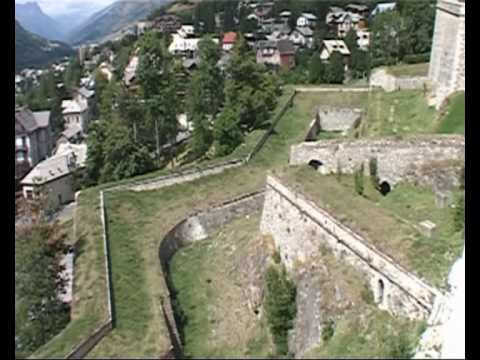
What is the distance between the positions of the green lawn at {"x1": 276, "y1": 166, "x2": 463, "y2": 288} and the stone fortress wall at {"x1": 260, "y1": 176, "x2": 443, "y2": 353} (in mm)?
178

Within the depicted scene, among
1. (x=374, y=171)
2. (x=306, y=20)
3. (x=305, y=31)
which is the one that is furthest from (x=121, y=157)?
(x=306, y=20)

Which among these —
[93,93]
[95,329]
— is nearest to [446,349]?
[95,329]

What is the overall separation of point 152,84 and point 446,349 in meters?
17.0

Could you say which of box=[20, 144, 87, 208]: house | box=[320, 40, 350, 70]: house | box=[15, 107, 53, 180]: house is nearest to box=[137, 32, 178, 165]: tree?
box=[20, 144, 87, 208]: house

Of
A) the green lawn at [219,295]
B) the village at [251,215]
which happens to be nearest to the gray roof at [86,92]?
the village at [251,215]

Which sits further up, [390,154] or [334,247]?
[390,154]

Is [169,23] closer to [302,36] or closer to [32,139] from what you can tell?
[302,36]

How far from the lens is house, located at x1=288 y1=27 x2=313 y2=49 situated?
169ft

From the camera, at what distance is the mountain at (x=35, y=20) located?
A: 861 cm

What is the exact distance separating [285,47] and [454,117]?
28993 millimetres

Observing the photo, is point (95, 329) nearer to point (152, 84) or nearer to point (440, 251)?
point (440, 251)

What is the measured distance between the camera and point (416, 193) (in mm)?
A: 15609

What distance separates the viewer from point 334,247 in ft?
40.4

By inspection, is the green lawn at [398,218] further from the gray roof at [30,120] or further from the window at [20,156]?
the window at [20,156]
